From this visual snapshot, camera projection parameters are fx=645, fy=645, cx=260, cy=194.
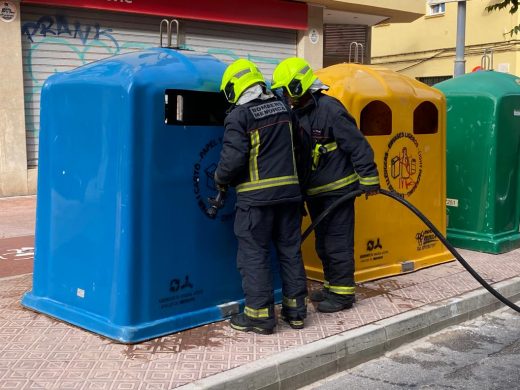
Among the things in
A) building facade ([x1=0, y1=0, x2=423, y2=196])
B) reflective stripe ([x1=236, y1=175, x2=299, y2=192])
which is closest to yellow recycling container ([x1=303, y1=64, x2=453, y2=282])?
reflective stripe ([x1=236, y1=175, x2=299, y2=192])

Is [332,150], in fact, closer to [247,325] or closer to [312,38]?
[247,325]

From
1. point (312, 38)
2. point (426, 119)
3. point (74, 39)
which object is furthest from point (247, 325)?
point (312, 38)

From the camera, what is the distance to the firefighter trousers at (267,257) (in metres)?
4.12

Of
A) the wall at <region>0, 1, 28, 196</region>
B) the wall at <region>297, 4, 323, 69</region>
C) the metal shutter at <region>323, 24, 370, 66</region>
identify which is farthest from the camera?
the metal shutter at <region>323, 24, 370, 66</region>

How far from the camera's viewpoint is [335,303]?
4723 mm

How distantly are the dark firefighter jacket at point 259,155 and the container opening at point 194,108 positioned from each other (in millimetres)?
260

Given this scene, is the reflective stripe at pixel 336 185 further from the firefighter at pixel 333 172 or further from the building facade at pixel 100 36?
the building facade at pixel 100 36

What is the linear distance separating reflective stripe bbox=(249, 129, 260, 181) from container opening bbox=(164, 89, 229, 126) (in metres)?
0.40

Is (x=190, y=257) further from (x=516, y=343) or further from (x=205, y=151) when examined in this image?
(x=516, y=343)

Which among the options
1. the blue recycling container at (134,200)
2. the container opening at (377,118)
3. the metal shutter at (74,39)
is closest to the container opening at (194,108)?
the blue recycling container at (134,200)

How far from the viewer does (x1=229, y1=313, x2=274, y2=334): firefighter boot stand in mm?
4180

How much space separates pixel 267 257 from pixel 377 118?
6.98 ft

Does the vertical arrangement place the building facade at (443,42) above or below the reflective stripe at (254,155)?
above

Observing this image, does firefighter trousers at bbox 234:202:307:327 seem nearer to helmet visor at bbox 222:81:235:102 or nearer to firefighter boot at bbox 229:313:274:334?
firefighter boot at bbox 229:313:274:334
